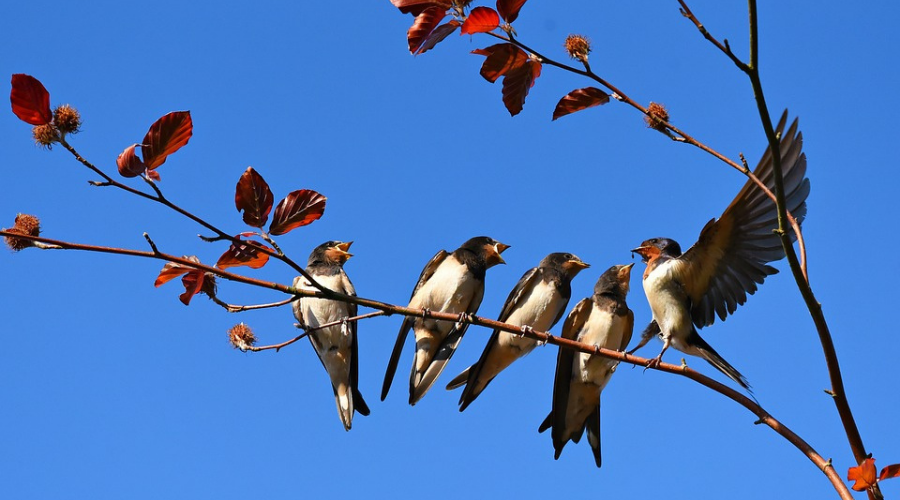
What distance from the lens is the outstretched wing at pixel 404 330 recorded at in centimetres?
521

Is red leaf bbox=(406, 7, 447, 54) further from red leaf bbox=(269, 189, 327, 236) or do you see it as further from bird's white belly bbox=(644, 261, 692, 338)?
bird's white belly bbox=(644, 261, 692, 338)

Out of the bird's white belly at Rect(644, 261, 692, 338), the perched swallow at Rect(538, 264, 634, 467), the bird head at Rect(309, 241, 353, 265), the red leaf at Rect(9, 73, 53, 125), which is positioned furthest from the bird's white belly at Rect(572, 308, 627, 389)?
the red leaf at Rect(9, 73, 53, 125)

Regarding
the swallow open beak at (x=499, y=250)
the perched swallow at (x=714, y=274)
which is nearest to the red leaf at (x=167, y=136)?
the perched swallow at (x=714, y=274)

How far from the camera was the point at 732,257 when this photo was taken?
441 centimetres

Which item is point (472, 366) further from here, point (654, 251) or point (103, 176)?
point (103, 176)

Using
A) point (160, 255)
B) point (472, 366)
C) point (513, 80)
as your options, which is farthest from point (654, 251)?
point (160, 255)

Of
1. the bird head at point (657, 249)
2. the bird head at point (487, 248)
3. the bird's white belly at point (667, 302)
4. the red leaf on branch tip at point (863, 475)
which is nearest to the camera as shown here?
the red leaf on branch tip at point (863, 475)

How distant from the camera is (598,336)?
5113 mm

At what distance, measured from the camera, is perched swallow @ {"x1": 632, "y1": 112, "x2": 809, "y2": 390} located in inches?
167

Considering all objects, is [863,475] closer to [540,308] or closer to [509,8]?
[509,8]

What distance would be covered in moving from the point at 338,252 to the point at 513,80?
12.5ft

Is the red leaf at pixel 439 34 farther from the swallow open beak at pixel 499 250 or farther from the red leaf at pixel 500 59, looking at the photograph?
the swallow open beak at pixel 499 250

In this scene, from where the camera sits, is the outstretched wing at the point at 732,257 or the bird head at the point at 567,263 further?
the bird head at the point at 567,263

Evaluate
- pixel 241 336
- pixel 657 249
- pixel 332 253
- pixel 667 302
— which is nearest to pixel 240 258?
pixel 241 336
